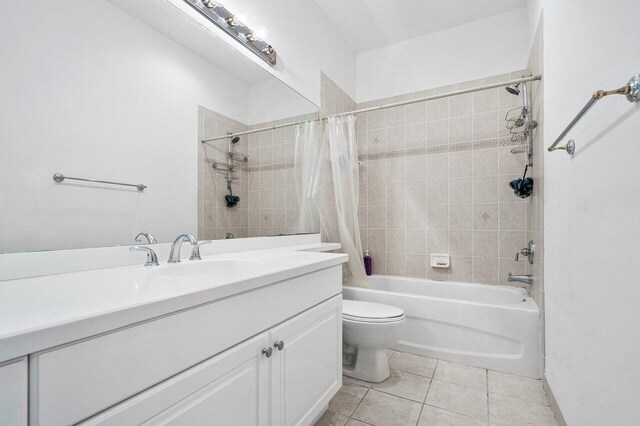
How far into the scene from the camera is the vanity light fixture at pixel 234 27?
139cm

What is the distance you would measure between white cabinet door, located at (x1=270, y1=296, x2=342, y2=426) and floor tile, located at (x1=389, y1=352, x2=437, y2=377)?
720mm

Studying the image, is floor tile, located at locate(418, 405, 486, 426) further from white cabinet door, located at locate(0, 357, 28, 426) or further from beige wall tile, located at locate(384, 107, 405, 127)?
beige wall tile, located at locate(384, 107, 405, 127)

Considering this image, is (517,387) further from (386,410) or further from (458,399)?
(386,410)

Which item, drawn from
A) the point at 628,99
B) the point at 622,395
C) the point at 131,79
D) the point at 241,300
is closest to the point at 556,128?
the point at 628,99

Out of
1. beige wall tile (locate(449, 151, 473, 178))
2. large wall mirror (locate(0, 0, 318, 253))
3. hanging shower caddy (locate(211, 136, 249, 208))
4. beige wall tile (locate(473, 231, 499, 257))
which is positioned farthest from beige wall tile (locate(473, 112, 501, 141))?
hanging shower caddy (locate(211, 136, 249, 208))

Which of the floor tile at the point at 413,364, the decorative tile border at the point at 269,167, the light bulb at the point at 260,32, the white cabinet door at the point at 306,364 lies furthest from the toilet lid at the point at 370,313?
the light bulb at the point at 260,32

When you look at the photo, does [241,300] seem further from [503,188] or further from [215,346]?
[503,188]

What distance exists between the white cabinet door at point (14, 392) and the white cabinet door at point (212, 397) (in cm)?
11

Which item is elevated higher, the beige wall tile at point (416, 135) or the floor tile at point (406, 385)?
the beige wall tile at point (416, 135)

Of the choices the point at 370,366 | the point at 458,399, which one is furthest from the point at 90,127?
the point at 458,399

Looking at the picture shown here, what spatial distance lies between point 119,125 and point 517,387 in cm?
234

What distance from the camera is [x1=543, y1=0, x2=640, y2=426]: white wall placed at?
29.1 inches

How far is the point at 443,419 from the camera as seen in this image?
140cm

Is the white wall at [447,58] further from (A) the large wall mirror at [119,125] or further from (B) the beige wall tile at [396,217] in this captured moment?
(A) the large wall mirror at [119,125]
